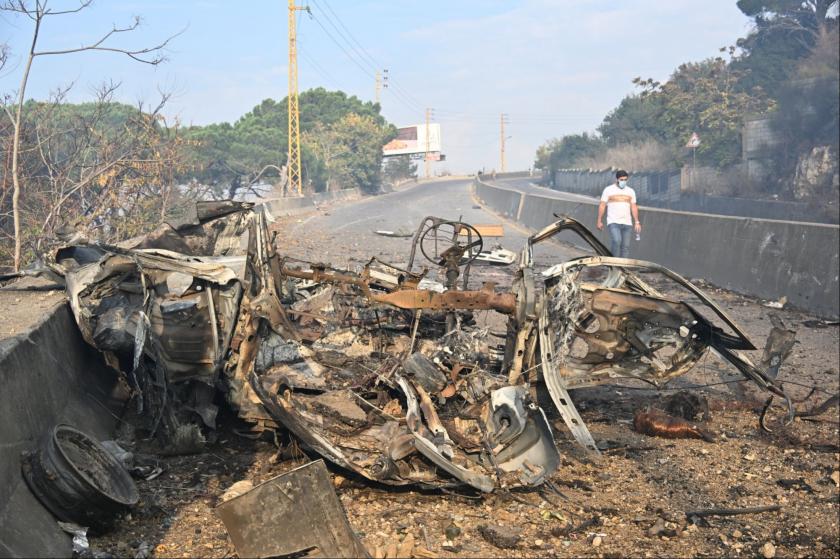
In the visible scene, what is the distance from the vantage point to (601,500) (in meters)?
5.17

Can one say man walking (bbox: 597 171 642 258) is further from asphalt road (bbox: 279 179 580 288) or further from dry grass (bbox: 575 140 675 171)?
dry grass (bbox: 575 140 675 171)

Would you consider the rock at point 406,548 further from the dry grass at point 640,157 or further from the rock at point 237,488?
the dry grass at point 640,157

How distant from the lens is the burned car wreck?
5.07 m

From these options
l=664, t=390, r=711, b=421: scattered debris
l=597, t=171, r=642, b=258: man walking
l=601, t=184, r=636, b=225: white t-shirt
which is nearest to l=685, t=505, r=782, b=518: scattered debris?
l=664, t=390, r=711, b=421: scattered debris

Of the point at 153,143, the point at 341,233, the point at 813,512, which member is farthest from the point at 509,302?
the point at 341,233

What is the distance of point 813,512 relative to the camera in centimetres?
511

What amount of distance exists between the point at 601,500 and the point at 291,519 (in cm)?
221

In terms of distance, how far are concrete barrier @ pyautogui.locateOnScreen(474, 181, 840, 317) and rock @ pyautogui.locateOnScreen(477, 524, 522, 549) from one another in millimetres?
7496

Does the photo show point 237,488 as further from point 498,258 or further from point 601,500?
point 498,258

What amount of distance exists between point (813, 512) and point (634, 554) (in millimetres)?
1479

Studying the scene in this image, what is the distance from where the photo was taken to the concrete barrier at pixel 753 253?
10609 millimetres

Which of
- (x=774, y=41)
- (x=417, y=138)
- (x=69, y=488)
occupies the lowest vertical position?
(x=69, y=488)

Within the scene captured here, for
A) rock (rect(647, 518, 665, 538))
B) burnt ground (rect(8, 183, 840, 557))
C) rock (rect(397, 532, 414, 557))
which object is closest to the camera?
rock (rect(397, 532, 414, 557))

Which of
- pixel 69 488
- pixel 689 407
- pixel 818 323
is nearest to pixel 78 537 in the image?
pixel 69 488
